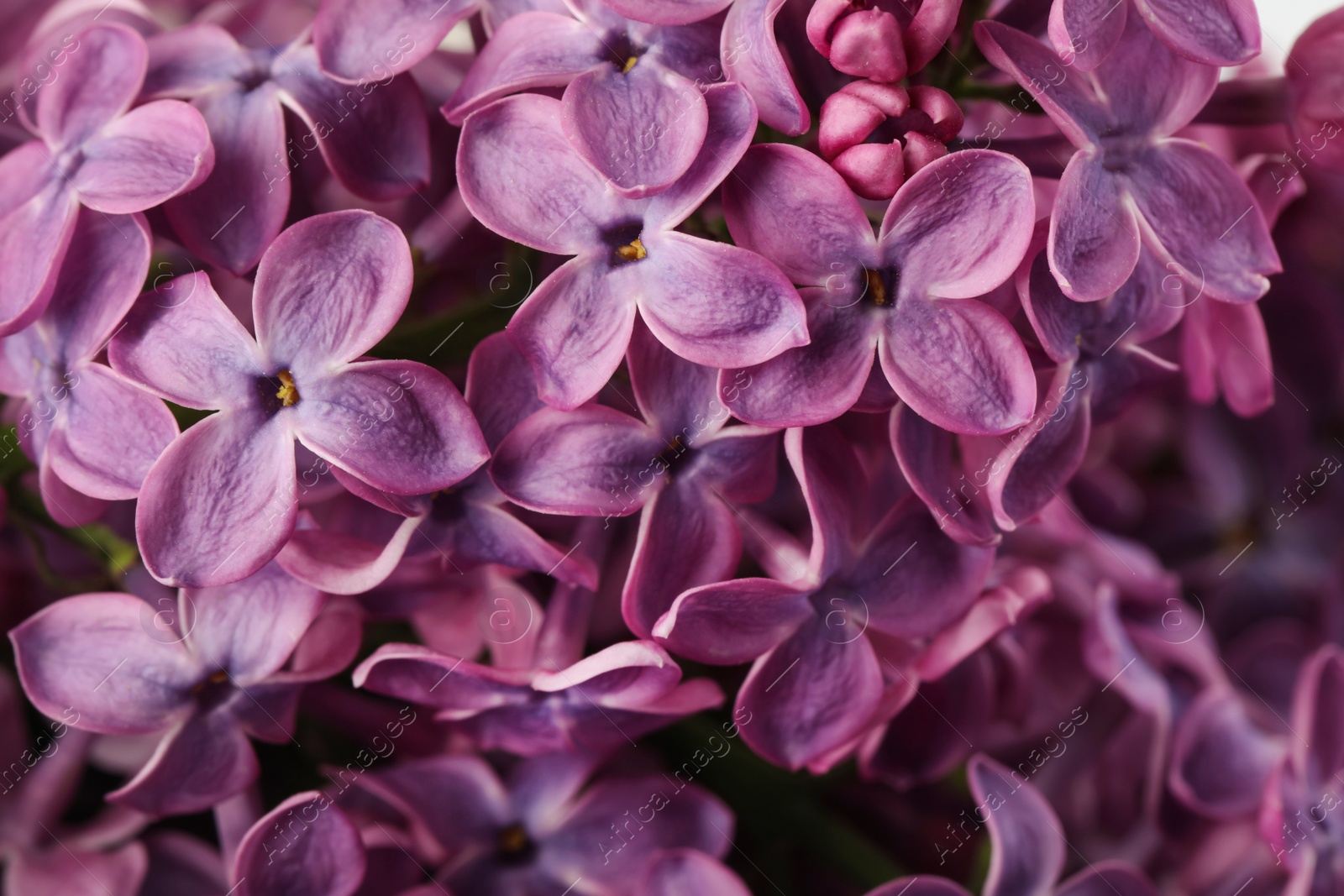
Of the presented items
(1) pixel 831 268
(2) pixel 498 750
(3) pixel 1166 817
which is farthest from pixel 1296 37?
(2) pixel 498 750

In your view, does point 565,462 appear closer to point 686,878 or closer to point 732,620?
point 732,620

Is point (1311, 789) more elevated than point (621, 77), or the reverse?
point (621, 77)

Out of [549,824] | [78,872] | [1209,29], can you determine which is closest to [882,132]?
[1209,29]

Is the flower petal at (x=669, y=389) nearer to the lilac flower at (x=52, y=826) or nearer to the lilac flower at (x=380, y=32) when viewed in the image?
the lilac flower at (x=380, y=32)

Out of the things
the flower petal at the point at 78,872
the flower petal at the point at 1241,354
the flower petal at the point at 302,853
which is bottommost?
the flower petal at the point at 78,872

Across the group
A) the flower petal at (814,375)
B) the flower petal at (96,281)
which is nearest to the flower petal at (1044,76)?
the flower petal at (814,375)

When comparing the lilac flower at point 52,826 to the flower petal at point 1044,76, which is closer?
the flower petal at point 1044,76

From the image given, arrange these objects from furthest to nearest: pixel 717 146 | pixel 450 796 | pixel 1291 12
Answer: pixel 1291 12
pixel 450 796
pixel 717 146
